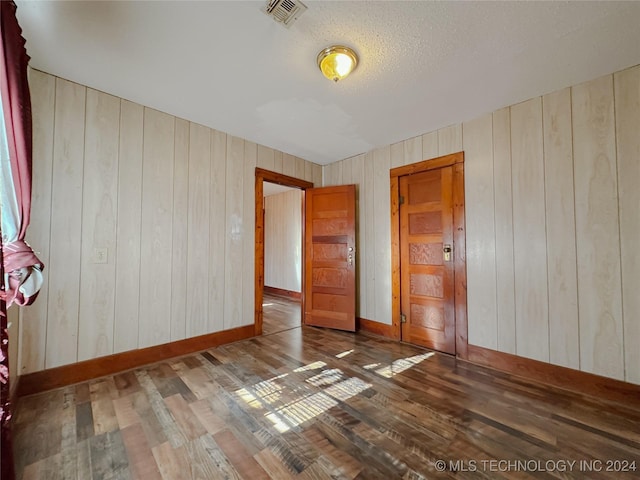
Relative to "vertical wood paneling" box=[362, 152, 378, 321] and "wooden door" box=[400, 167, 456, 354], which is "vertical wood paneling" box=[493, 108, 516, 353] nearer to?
"wooden door" box=[400, 167, 456, 354]

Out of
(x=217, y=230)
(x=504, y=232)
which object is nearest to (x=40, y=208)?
(x=217, y=230)

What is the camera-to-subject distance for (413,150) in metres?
3.05

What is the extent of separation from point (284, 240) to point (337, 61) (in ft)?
15.8

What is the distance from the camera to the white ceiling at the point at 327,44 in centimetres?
144

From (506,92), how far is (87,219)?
12.2 feet

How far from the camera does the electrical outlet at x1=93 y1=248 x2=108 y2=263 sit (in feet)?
7.07

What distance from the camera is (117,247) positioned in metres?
2.26

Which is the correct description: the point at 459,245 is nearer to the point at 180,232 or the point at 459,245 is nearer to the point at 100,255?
the point at 180,232

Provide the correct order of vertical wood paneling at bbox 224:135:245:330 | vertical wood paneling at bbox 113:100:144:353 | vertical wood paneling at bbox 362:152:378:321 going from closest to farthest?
vertical wood paneling at bbox 113:100:144:353 → vertical wood paneling at bbox 224:135:245:330 → vertical wood paneling at bbox 362:152:378:321

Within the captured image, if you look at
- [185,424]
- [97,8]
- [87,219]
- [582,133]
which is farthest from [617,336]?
[87,219]

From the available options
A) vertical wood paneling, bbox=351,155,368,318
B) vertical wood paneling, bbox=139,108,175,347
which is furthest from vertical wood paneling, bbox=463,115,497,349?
vertical wood paneling, bbox=139,108,175,347

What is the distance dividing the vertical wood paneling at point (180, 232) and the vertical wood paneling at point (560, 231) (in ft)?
11.2

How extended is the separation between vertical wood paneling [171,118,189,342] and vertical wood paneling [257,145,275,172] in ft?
2.86

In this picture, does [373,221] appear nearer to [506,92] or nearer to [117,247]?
[506,92]
